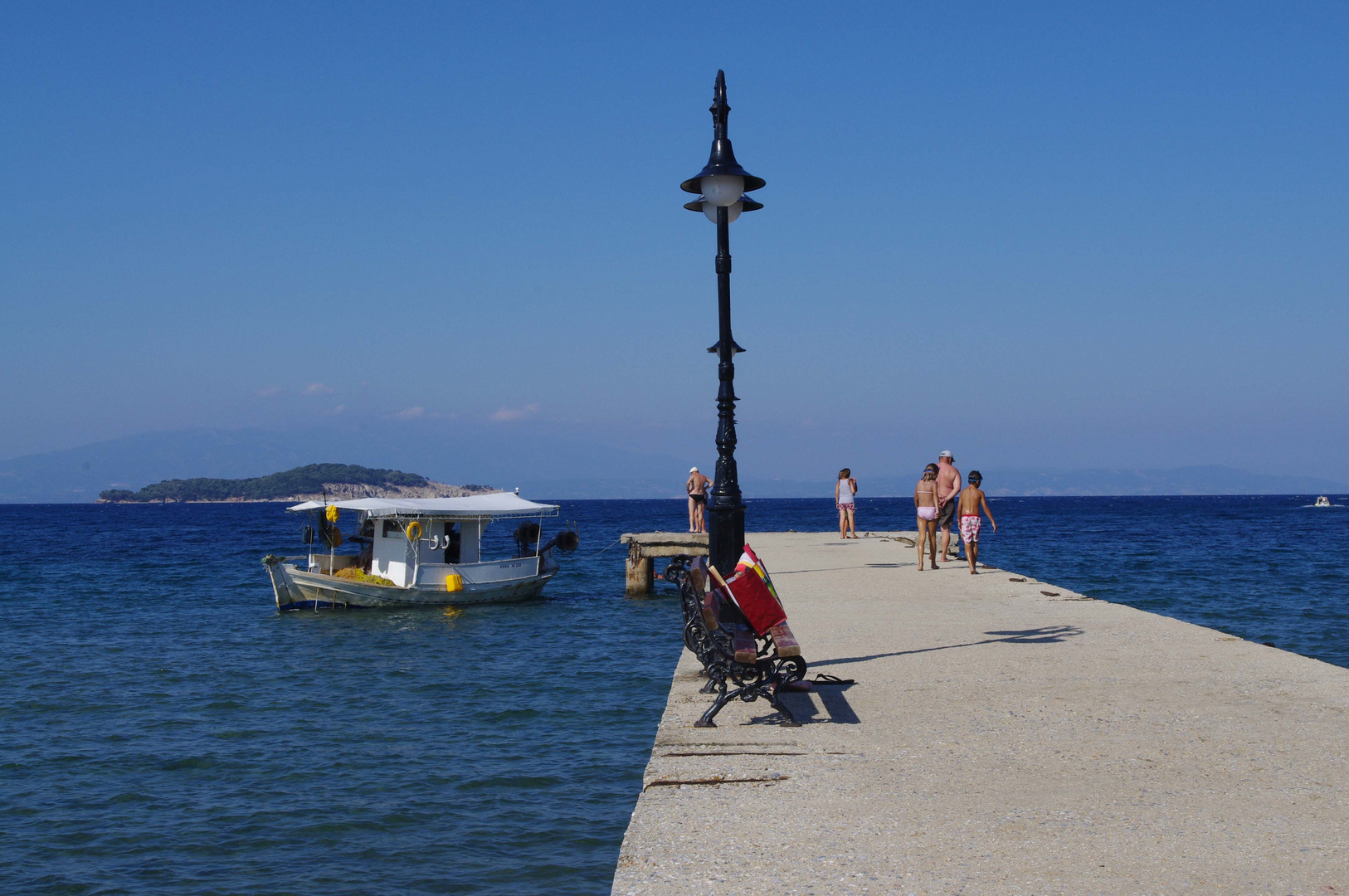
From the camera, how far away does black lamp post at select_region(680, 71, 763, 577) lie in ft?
29.5

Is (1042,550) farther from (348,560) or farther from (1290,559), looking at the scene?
(348,560)

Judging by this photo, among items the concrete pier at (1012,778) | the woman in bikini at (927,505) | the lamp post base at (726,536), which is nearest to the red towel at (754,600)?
the concrete pier at (1012,778)

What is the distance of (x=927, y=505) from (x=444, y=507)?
1160 cm

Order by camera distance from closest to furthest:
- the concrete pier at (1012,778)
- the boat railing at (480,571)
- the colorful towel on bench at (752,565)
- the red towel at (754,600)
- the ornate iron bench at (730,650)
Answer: the concrete pier at (1012,778) → the ornate iron bench at (730,650) → the red towel at (754,600) → the colorful towel on bench at (752,565) → the boat railing at (480,571)

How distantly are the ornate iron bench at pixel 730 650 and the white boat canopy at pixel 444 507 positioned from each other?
51.4ft

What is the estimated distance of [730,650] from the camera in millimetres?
7508

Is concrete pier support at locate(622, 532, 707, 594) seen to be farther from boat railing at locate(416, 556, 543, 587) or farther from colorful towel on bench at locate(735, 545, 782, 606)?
colorful towel on bench at locate(735, 545, 782, 606)

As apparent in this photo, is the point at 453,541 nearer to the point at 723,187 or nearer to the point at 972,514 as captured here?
the point at 972,514

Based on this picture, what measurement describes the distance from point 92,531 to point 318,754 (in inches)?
3265

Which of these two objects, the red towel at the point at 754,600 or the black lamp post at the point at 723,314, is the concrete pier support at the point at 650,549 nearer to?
the black lamp post at the point at 723,314

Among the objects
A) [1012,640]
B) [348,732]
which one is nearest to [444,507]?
[348,732]

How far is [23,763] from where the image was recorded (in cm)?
1067

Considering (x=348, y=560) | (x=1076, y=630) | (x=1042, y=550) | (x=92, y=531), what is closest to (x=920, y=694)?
(x=1076, y=630)

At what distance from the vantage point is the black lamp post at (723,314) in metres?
8.99
